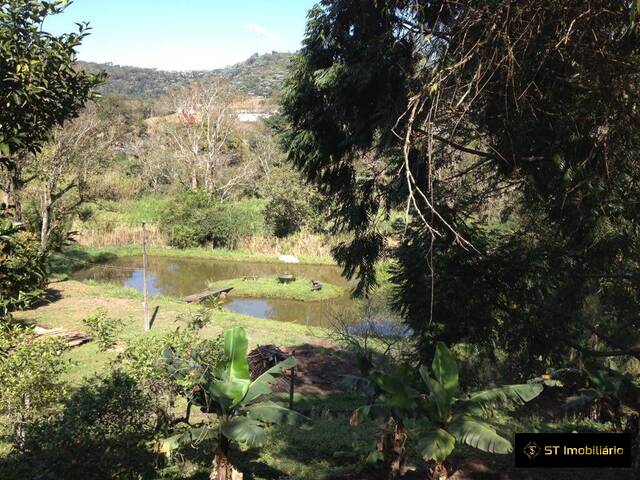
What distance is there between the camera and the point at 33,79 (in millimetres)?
3676

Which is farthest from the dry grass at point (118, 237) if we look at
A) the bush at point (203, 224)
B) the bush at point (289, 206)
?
the bush at point (289, 206)

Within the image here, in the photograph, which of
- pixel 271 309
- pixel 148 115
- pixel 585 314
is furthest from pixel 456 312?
pixel 148 115

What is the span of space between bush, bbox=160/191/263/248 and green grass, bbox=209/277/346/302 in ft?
19.5

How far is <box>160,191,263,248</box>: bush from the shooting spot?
27344 millimetres

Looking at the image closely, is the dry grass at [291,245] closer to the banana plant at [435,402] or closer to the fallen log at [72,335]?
the fallen log at [72,335]

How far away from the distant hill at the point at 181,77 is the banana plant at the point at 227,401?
88829 millimetres

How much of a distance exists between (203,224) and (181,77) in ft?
414

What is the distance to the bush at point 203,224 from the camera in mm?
27344

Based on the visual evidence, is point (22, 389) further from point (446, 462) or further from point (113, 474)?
point (446, 462)

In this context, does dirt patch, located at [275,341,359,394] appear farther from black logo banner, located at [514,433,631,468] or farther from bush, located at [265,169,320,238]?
bush, located at [265,169,320,238]

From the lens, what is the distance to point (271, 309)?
1919cm

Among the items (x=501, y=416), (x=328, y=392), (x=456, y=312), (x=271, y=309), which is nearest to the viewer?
(x=456, y=312)

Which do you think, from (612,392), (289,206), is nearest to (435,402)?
(612,392)

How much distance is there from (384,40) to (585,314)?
6.07 m
